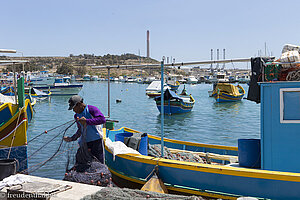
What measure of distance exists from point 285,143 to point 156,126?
19280 mm

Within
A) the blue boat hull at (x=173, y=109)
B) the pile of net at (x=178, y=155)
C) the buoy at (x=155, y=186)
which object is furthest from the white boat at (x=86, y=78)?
the buoy at (x=155, y=186)

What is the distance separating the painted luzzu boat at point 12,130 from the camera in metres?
9.66

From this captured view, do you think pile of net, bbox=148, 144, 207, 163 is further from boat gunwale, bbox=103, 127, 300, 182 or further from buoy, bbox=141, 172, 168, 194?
buoy, bbox=141, 172, 168, 194

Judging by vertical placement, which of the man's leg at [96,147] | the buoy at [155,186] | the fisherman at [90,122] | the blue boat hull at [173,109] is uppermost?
the fisherman at [90,122]

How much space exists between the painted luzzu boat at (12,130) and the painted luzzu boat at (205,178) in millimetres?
3095

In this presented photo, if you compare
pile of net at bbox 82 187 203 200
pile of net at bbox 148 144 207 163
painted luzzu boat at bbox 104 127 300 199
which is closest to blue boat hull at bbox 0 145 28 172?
painted luzzu boat at bbox 104 127 300 199

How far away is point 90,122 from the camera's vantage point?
670cm

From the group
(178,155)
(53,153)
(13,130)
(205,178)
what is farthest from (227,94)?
(205,178)

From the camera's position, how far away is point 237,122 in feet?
91.0

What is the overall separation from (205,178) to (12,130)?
612 centimetres

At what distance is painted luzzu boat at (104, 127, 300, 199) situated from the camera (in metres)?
6.05

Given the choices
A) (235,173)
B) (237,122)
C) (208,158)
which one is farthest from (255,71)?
(237,122)

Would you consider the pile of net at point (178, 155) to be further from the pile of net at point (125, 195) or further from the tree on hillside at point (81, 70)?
the tree on hillside at point (81, 70)

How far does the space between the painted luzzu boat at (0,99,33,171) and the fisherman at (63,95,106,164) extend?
338 cm
